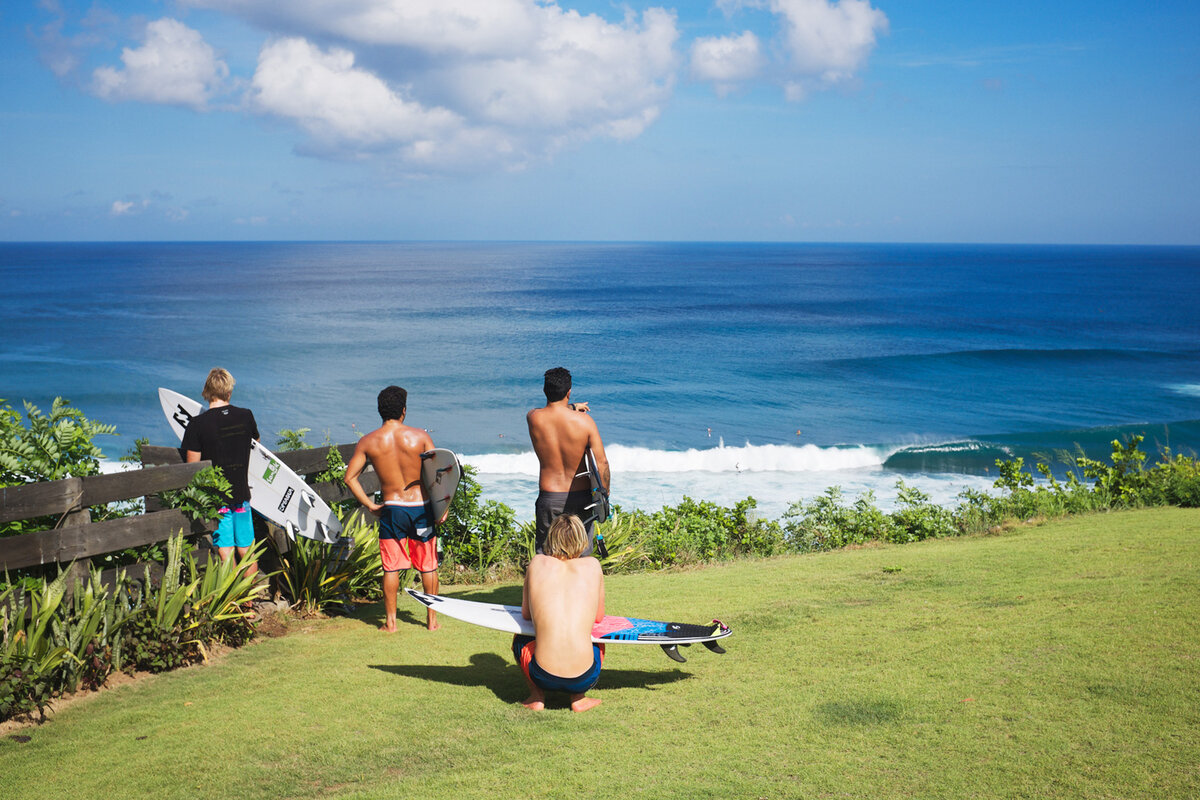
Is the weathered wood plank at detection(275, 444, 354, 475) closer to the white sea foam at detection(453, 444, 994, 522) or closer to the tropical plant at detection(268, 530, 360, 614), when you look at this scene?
the tropical plant at detection(268, 530, 360, 614)

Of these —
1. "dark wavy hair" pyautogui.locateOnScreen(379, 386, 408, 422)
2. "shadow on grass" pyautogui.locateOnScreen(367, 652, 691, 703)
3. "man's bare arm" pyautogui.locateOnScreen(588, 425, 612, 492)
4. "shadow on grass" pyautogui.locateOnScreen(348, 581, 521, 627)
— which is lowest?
"shadow on grass" pyautogui.locateOnScreen(348, 581, 521, 627)

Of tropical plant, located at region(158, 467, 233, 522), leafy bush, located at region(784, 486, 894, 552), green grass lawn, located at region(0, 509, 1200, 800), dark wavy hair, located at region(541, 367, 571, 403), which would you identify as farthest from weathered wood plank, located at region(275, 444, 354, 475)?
leafy bush, located at region(784, 486, 894, 552)

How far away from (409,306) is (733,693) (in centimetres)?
6763

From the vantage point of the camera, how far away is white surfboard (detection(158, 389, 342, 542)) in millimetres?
6848

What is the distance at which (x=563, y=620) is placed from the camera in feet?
15.9

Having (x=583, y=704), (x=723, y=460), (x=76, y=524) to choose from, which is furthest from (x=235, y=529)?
(x=723, y=460)

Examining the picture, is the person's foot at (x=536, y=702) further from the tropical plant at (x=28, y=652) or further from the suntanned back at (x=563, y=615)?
the tropical plant at (x=28, y=652)

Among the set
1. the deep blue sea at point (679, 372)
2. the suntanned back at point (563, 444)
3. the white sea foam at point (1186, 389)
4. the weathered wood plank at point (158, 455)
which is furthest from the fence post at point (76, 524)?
the white sea foam at point (1186, 389)

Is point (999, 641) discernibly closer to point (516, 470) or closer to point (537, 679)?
point (537, 679)

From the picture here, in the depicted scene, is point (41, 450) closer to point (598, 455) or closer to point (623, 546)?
point (598, 455)

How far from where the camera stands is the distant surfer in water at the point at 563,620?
4.82 metres

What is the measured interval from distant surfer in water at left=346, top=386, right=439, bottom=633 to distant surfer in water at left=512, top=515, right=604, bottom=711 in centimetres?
192

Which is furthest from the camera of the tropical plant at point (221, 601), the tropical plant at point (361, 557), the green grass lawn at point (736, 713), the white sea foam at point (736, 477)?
the white sea foam at point (736, 477)

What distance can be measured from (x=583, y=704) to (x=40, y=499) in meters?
3.72
